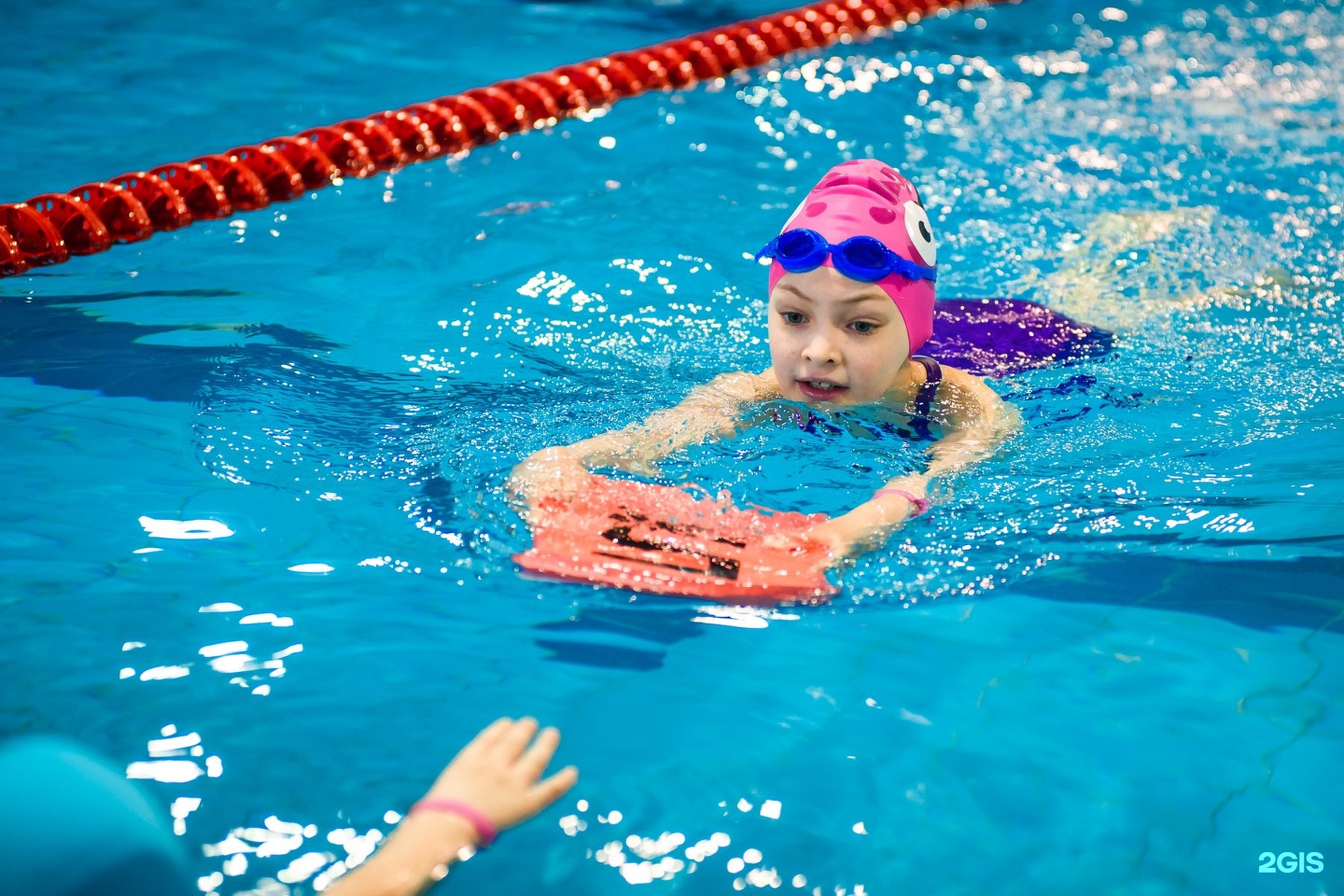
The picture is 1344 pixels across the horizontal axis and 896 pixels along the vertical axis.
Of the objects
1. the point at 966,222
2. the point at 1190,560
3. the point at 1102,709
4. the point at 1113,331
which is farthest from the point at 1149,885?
the point at 966,222

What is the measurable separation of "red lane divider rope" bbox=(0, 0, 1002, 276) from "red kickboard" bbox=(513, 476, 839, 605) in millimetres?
2767

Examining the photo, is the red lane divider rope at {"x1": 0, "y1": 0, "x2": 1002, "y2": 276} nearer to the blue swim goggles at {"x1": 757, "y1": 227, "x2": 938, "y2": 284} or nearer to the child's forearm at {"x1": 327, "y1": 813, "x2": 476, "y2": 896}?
the blue swim goggles at {"x1": 757, "y1": 227, "x2": 938, "y2": 284}

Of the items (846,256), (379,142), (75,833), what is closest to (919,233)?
(846,256)

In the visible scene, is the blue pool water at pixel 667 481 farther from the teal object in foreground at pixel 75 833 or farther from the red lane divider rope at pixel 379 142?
the teal object in foreground at pixel 75 833

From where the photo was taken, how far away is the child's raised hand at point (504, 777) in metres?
1.89

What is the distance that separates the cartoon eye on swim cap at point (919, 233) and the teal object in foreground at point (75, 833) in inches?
90.3

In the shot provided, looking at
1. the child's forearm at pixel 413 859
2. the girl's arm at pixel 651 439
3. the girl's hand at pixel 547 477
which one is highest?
the girl's arm at pixel 651 439

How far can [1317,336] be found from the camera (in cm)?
420

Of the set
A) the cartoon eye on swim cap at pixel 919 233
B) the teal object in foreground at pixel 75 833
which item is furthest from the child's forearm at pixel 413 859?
the cartoon eye on swim cap at pixel 919 233

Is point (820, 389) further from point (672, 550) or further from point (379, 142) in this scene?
point (379, 142)

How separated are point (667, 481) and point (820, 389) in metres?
0.45

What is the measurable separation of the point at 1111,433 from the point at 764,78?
13.1 feet

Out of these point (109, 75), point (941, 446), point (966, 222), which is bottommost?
point (941, 446)

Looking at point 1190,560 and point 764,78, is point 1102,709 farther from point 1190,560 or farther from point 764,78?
point 764,78
